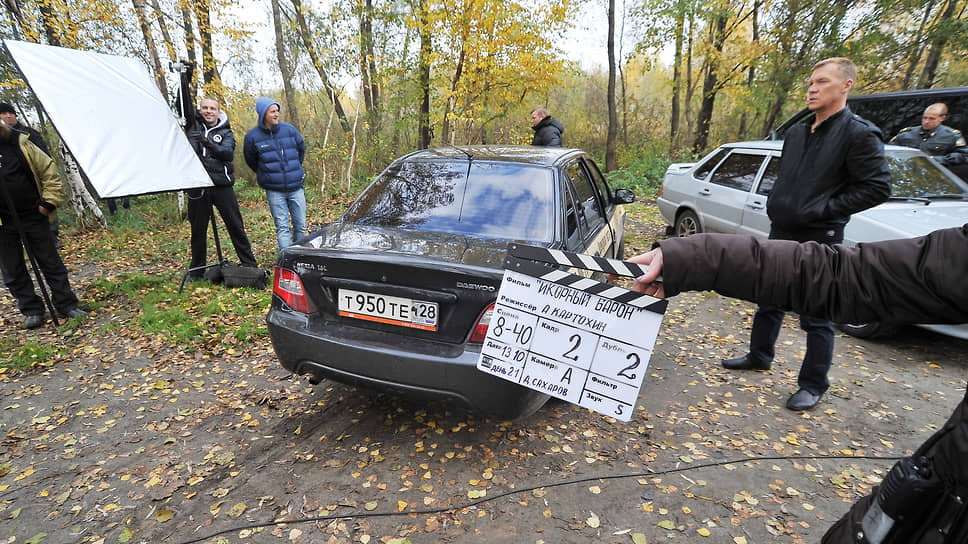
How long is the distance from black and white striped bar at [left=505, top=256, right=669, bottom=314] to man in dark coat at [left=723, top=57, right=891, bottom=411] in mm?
1657

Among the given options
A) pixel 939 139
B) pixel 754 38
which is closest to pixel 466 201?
pixel 939 139

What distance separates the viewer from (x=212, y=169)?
517 centimetres

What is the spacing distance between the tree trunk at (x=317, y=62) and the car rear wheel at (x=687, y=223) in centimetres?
910

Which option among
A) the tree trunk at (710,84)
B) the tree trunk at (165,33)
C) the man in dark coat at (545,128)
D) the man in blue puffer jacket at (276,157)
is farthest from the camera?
the tree trunk at (710,84)

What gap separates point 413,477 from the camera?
249 centimetres

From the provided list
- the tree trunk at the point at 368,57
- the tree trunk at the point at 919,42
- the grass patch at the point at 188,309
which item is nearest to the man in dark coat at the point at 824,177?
the grass patch at the point at 188,309

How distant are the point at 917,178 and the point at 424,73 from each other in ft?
34.7

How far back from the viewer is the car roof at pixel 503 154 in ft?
10.9

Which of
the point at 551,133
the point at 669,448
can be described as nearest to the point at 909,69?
the point at 551,133

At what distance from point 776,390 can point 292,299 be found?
Result: 3.50 metres

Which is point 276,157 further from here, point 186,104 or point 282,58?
point 282,58

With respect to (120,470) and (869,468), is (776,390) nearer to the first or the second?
(869,468)

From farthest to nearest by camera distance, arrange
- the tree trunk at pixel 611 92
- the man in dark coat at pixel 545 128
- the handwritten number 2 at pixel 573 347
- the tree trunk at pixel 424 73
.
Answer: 1. the tree trunk at pixel 611 92
2. the tree trunk at pixel 424 73
3. the man in dark coat at pixel 545 128
4. the handwritten number 2 at pixel 573 347

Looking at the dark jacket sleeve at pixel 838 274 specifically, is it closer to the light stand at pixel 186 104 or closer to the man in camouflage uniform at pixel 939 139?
the light stand at pixel 186 104
